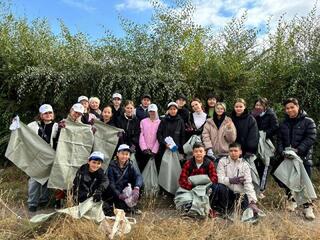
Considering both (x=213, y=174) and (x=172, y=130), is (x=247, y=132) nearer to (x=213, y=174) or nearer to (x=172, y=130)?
(x=213, y=174)

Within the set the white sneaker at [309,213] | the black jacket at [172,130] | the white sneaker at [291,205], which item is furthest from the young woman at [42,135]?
the white sneaker at [309,213]

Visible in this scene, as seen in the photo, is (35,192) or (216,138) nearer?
(35,192)

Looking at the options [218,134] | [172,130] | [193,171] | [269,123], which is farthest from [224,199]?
[269,123]

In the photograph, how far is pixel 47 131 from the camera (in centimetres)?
593

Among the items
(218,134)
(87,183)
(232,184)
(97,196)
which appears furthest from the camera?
(218,134)

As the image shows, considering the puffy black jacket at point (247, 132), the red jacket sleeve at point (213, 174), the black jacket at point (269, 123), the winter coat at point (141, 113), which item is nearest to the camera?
the red jacket sleeve at point (213, 174)

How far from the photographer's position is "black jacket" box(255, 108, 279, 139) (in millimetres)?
6293

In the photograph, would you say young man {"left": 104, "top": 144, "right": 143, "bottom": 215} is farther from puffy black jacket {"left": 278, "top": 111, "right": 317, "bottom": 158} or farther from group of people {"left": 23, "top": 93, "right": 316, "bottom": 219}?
puffy black jacket {"left": 278, "top": 111, "right": 317, "bottom": 158}

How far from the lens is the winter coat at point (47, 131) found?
5863 mm

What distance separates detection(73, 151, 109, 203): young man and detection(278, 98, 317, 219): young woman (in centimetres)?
270

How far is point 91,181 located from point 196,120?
6.62ft

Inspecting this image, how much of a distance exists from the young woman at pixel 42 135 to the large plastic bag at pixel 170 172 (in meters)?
1.68

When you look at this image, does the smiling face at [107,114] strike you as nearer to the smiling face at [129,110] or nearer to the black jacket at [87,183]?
the smiling face at [129,110]

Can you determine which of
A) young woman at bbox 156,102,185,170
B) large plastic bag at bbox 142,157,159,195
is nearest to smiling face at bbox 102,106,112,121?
young woman at bbox 156,102,185,170
